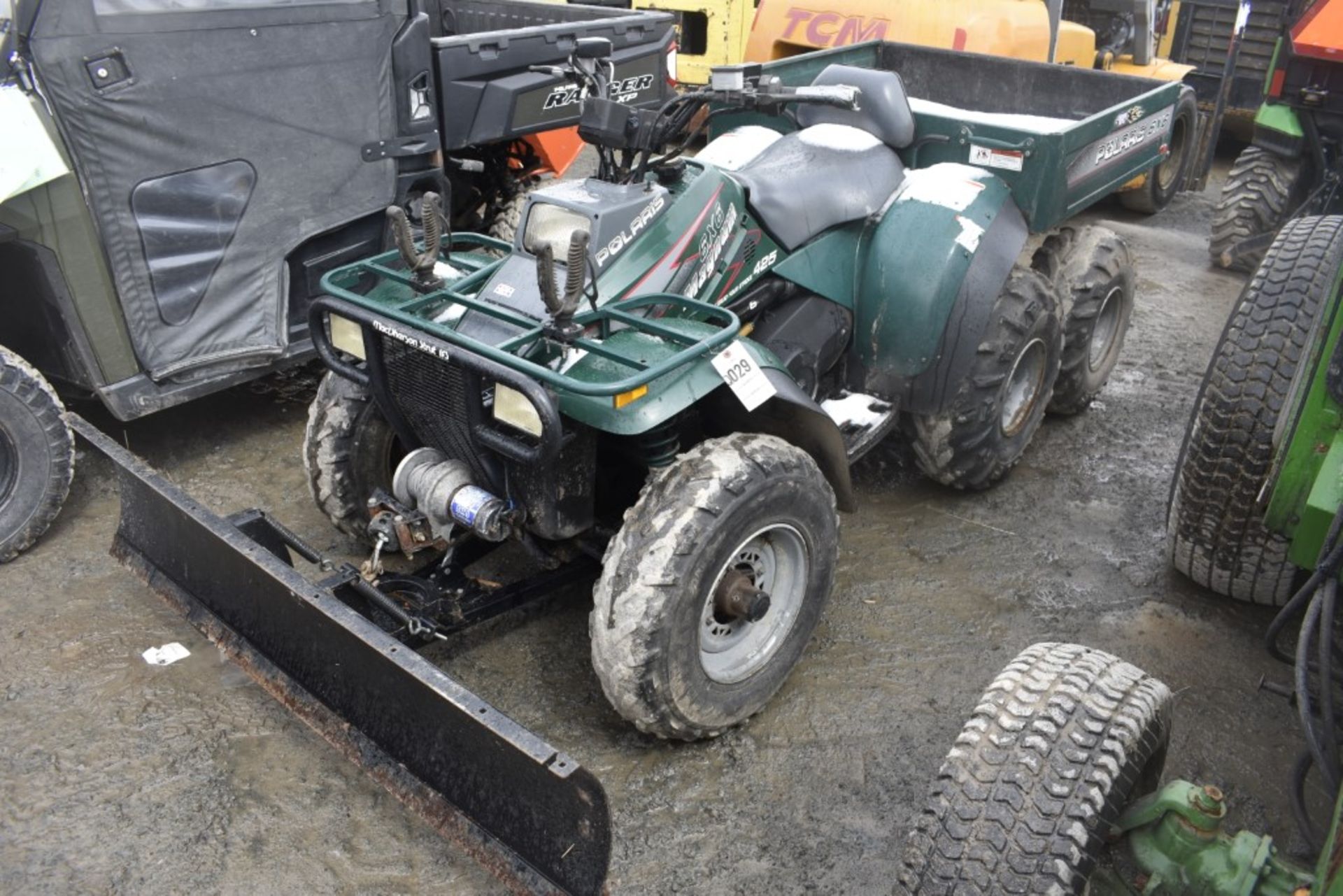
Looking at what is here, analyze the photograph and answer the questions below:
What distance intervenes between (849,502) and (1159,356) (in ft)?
11.2

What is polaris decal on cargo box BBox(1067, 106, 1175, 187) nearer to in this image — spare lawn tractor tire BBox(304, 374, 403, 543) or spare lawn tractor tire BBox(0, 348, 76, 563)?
spare lawn tractor tire BBox(304, 374, 403, 543)

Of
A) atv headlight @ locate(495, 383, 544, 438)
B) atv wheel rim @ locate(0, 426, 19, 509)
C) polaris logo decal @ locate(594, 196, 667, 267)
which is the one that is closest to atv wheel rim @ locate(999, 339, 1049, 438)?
polaris logo decal @ locate(594, 196, 667, 267)

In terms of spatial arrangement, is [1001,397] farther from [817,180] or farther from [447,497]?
[447,497]

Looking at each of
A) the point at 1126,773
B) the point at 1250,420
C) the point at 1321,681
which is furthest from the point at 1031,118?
the point at 1126,773

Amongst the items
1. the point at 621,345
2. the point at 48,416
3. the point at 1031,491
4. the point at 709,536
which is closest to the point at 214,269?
the point at 48,416

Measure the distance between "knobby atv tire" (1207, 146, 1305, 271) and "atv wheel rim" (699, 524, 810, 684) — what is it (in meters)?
5.30

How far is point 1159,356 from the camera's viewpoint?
6.37 metres

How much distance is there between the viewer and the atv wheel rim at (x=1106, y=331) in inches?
213

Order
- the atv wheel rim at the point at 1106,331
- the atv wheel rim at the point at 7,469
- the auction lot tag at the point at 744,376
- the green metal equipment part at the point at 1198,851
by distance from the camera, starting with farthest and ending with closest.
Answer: the atv wheel rim at the point at 1106,331 → the atv wheel rim at the point at 7,469 → the auction lot tag at the point at 744,376 → the green metal equipment part at the point at 1198,851

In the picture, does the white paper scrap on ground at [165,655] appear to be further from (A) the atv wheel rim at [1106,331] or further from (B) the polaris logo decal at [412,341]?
(A) the atv wheel rim at [1106,331]

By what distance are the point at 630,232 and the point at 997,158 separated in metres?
1.85

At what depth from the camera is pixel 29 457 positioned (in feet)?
13.7

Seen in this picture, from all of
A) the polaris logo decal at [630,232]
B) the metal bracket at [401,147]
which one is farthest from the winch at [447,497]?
the metal bracket at [401,147]

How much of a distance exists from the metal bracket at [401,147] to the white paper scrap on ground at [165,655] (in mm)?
2236
